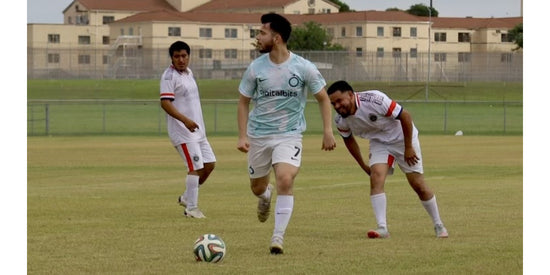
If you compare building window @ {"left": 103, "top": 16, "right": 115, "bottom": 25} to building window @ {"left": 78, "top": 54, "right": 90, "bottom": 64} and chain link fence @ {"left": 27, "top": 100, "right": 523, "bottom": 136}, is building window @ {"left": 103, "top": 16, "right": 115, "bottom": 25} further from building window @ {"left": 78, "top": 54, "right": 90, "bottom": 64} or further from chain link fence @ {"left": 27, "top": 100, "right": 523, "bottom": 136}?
chain link fence @ {"left": 27, "top": 100, "right": 523, "bottom": 136}

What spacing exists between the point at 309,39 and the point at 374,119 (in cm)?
10255

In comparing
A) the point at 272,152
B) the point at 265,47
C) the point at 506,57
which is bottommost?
the point at 272,152

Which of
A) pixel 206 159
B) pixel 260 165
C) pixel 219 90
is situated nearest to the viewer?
pixel 260 165

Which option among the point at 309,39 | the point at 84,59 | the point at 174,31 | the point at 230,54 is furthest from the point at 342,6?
the point at 84,59

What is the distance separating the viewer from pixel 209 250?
10.1m

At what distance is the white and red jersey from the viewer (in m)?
14.3

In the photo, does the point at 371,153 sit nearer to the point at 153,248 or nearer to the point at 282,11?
the point at 153,248

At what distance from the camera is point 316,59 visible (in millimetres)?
75000

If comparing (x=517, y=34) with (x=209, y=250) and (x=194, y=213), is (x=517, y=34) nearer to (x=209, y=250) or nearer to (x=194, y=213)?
(x=194, y=213)

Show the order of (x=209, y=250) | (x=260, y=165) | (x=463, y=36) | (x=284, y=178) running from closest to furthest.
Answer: (x=209, y=250)
(x=284, y=178)
(x=260, y=165)
(x=463, y=36)

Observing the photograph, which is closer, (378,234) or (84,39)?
(378,234)

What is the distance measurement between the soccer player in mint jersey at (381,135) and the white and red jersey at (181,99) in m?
2.94

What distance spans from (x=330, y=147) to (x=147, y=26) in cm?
11522

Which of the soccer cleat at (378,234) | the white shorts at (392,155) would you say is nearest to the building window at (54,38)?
the white shorts at (392,155)
